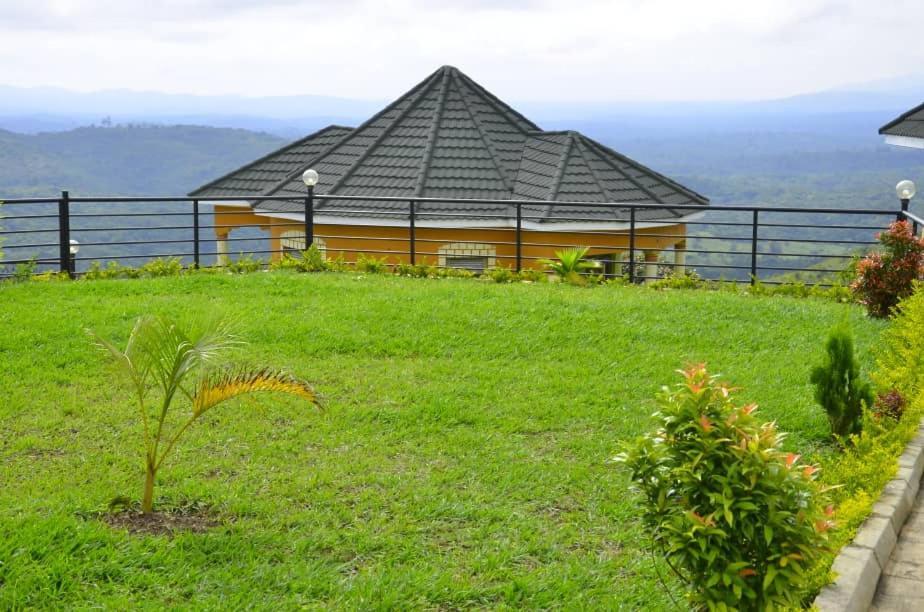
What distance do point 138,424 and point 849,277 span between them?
9.95 metres

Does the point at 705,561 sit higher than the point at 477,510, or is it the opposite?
the point at 705,561

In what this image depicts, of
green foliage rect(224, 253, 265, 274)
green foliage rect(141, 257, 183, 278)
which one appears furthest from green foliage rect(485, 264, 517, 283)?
green foliage rect(141, 257, 183, 278)

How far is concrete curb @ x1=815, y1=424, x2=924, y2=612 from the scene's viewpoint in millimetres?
4758

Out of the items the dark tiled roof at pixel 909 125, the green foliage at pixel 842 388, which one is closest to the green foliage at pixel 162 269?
the green foliage at pixel 842 388

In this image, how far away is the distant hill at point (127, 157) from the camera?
84.9 metres

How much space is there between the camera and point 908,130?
49.7 feet

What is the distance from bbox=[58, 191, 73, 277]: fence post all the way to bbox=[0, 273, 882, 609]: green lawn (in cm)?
180

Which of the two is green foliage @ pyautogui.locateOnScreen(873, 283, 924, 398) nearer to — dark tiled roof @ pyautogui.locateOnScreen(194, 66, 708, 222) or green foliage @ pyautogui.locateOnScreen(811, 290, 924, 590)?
green foliage @ pyautogui.locateOnScreen(811, 290, 924, 590)

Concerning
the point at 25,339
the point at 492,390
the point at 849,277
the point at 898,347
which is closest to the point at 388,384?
the point at 492,390

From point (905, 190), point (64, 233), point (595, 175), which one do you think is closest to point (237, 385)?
point (64, 233)

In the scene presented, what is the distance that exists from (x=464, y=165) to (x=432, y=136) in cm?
127

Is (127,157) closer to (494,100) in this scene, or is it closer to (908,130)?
(494,100)

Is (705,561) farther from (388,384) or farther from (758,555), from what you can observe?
(388,384)

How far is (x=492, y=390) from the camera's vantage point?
28.3 feet
